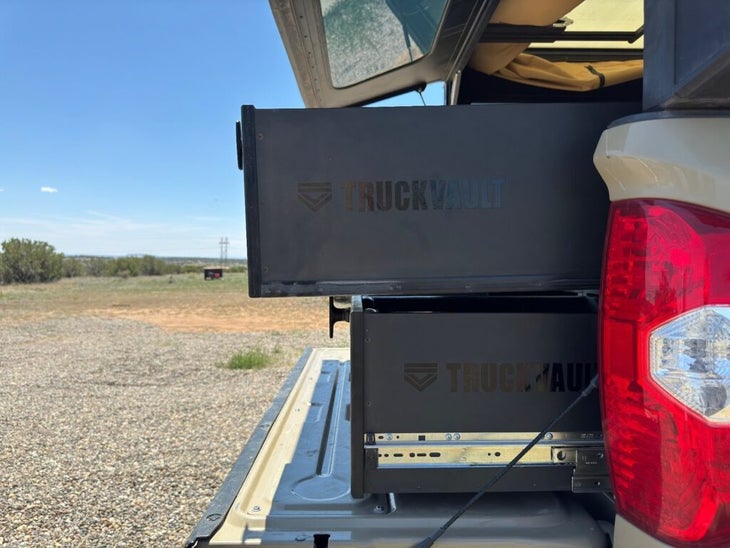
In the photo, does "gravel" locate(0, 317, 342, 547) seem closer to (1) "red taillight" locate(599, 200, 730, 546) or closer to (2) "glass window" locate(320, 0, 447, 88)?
(2) "glass window" locate(320, 0, 447, 88)

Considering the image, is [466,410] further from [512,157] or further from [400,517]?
[512,157]

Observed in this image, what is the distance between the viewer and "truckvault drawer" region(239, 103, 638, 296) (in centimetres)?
113

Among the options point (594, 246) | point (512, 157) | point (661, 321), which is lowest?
point (661, 321)

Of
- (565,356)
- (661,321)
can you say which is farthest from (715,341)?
(565,356)

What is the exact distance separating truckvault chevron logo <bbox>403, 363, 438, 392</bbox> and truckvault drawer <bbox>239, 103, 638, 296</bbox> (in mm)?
157

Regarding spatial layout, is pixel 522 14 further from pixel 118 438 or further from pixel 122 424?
pixel 122 424

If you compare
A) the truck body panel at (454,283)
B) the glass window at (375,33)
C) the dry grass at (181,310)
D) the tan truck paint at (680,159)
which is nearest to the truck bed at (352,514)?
the truck body panel at (454,283)

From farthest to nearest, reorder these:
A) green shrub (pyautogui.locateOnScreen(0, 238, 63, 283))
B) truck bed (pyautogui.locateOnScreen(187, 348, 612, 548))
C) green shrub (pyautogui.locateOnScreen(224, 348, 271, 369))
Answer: green shrub (pyautogui.locateOnScreen(0, 238, 63, 283)) < green shrub (pyautogui.locateOnScreen(224, 348, 271, 369)) < truck bed (pyautogui.locateOnScreen(187, 348, 612, 548))

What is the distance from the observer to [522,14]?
1797 mm

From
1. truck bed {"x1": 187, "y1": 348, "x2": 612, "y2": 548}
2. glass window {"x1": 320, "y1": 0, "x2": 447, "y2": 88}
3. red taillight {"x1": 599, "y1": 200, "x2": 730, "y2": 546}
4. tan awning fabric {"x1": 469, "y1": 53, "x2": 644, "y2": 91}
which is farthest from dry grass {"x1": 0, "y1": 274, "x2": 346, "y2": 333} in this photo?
red taillight {"x1": 599, "y1": 200, "x2": 730, "y2": 546}

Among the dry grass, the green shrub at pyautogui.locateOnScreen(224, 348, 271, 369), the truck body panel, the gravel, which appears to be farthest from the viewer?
the dry grass

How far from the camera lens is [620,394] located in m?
0.91

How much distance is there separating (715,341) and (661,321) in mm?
76

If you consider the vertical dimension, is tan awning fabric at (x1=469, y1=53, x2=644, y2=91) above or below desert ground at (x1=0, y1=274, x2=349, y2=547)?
above
